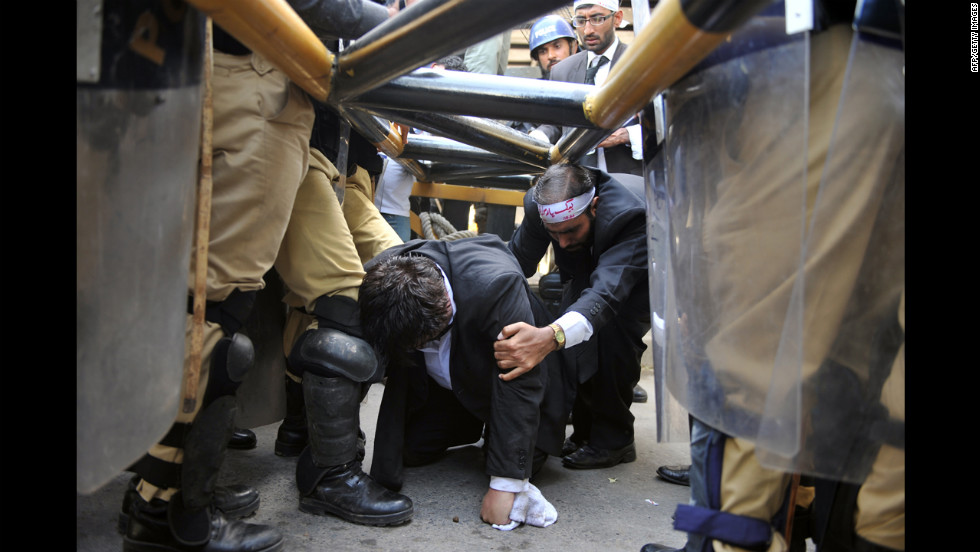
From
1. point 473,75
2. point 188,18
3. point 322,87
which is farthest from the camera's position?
point 473,75

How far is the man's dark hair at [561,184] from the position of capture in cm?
229

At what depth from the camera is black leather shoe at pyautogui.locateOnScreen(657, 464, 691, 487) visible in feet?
7.41

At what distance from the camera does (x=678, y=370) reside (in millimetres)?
1114

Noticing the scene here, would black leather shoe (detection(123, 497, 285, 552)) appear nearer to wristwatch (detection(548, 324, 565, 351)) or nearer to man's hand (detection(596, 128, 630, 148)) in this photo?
wristwatch (detection(548, 324, 565, 351))

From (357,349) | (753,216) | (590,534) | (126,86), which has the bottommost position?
(590,534)

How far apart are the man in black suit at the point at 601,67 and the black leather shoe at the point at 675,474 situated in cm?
125

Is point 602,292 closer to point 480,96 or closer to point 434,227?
point 480,96

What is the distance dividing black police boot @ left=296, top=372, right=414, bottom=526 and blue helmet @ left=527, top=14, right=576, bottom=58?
9.55 ft

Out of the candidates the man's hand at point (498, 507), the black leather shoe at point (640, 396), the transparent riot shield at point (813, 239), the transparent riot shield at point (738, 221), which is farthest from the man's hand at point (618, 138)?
the transparent riot shield at point (813, 239)

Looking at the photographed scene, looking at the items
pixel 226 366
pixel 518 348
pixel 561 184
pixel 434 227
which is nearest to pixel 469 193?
pixel 434 227

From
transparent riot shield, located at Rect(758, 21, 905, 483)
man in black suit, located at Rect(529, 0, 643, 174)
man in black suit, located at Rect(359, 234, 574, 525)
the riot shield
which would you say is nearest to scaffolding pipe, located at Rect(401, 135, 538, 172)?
man in black suit, located at Rect(359, 234, 574, 525)
